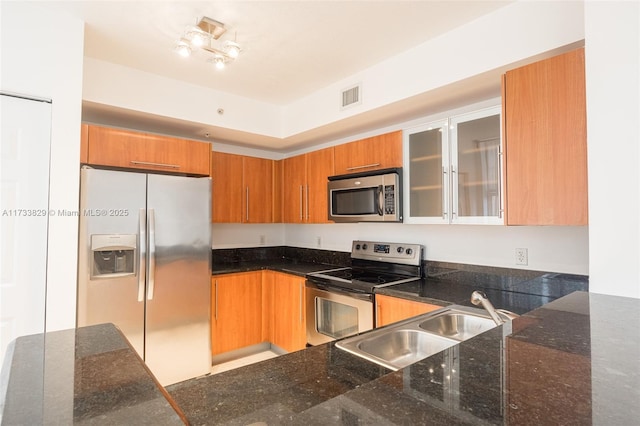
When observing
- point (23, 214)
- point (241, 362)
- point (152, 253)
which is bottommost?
point (241, 362)

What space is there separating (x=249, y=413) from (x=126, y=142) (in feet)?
8.15

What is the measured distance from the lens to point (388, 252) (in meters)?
3.02

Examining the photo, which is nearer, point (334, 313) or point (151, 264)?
point (151, 264)

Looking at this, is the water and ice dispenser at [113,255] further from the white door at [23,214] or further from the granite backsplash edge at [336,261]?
the granite backsplash edge at [336,261]

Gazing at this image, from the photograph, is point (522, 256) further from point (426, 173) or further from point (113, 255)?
point (113, 255)

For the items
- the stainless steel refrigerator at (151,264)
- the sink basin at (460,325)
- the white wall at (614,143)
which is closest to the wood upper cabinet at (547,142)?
the white wall at (614,143)

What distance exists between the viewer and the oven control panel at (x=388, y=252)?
2.81m

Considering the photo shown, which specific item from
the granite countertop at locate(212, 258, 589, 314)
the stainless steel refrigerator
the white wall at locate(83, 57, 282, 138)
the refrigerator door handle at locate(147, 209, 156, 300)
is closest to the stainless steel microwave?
the granite countertop at locate(212, 258, 589, 314)

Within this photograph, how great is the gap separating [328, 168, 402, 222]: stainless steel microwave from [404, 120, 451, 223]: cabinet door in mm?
91

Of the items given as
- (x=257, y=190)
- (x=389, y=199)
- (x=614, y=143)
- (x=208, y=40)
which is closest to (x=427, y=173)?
(x=389, y=199)

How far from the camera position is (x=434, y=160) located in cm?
247

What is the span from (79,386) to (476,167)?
2247 millimetres

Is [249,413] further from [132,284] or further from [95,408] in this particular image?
[132,284]

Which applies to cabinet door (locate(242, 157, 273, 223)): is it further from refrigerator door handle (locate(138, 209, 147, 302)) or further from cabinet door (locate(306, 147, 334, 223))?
refrigerator door handle (locate(138, 209, 147, 302))
